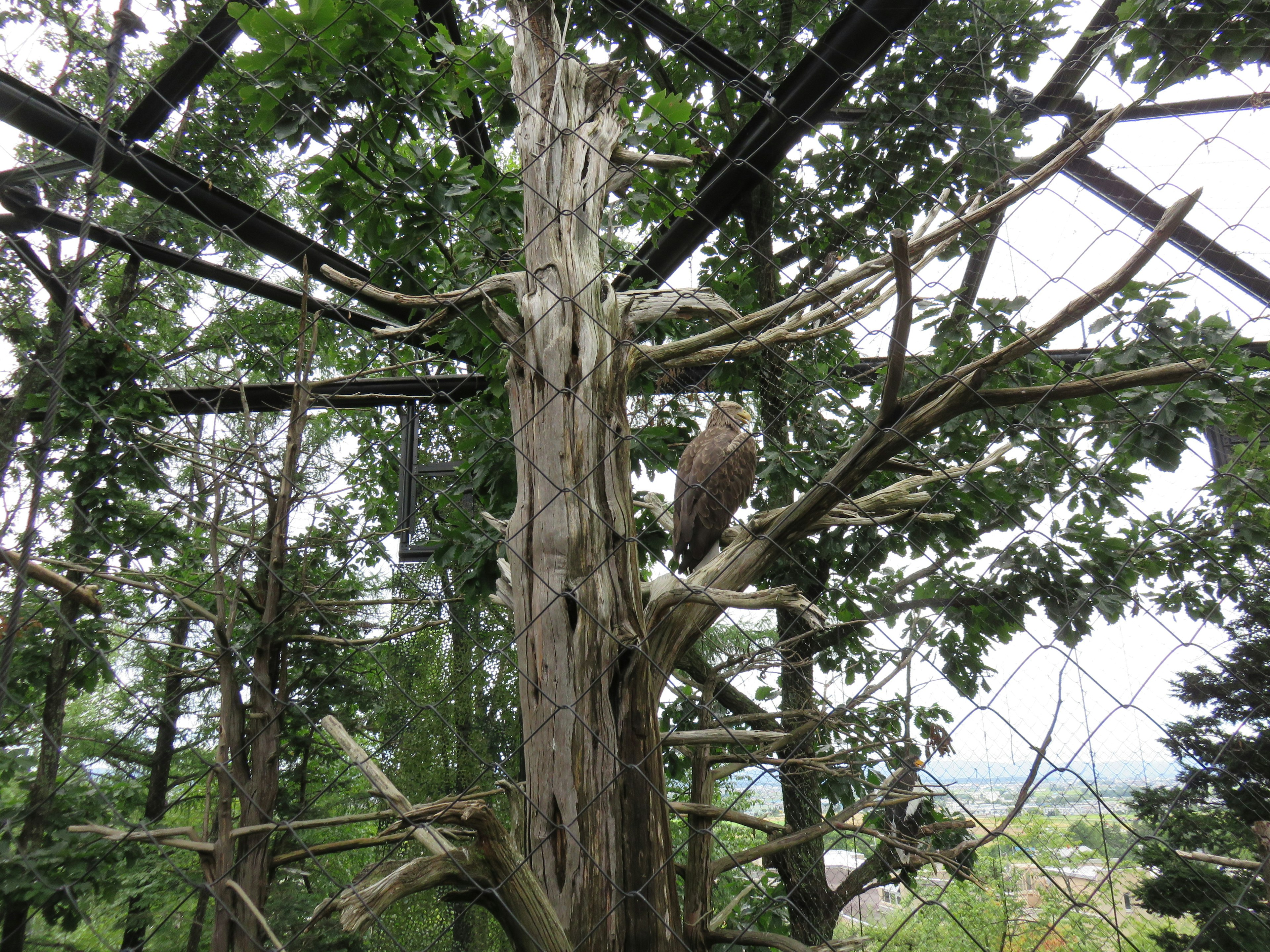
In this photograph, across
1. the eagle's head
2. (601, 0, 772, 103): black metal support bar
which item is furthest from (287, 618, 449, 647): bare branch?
(601, 0, 772, 103): black metal support bar

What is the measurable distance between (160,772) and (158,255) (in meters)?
2.24

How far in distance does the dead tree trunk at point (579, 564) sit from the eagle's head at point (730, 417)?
636mm

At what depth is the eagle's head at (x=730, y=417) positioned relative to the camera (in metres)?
2.24

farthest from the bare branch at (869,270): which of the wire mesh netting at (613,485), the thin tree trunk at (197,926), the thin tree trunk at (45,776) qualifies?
the thin tree trunk at (197,926)

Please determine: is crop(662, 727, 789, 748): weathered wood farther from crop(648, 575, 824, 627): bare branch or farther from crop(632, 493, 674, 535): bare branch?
crop(632, 493, 674, 535): bare branch

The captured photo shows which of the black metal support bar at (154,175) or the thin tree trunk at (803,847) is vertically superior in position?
the black metal support bar at (154,175)

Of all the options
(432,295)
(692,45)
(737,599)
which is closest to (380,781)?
(737,599)

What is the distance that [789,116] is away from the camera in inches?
57.4

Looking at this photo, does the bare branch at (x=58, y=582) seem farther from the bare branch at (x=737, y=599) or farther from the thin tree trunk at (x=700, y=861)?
the thin tree trunk at (x=700, y=861)

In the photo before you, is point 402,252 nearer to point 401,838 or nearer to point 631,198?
point 631,198

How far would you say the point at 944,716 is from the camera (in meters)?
2.64

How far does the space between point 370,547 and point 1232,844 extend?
3455mm

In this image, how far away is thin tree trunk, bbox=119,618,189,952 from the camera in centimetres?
275

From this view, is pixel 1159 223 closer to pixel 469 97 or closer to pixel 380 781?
pixel 380 781
